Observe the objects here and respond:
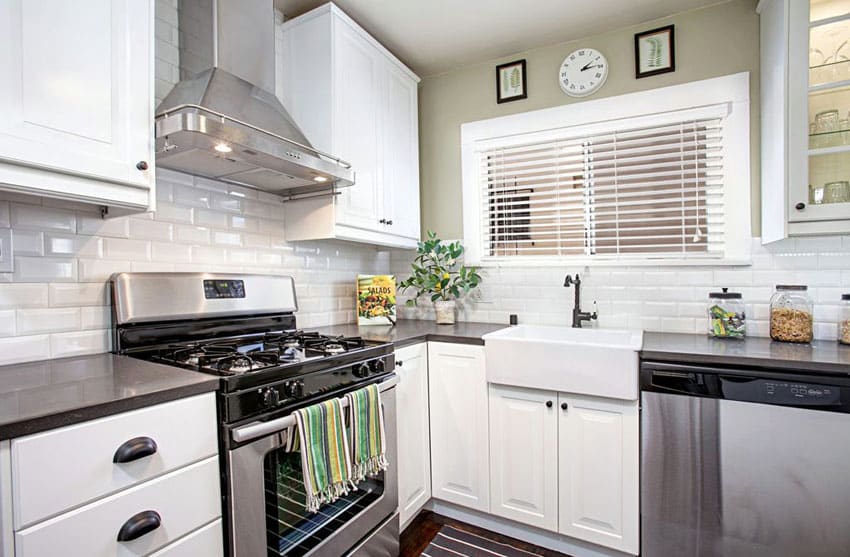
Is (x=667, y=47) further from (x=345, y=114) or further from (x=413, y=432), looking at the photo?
(x=413, y=432)

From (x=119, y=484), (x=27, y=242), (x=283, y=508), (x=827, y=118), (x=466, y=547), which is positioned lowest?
(x=466, y=547)

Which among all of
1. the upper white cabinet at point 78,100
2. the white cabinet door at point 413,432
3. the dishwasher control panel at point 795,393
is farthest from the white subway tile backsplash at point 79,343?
the dishwasher control panel at point 795,393

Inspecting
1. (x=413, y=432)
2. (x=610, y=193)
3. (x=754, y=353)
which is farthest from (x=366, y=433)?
(x=610, y=193)

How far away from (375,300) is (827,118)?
7.32 ft

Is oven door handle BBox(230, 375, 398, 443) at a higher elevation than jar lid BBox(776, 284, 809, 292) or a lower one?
lower

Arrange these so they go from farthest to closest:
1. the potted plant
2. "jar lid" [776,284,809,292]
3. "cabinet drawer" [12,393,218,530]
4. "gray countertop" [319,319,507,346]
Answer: the potted plant < "gray countertop" [319,319,507,346] < "jar lid" [776,284,809,292] < "cabinet drawer" [12,393,218,530]

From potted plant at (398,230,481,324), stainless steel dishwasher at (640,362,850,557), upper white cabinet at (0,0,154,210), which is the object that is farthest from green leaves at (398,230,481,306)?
upper white cabinet at (0,0,154,210)

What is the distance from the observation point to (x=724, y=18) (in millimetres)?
2062

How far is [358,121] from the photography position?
86.5 inches

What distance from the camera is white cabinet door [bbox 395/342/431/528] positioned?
1.93 meters

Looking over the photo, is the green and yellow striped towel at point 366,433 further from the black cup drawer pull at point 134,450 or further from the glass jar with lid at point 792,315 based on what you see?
the glass jar with lid at point 792,315

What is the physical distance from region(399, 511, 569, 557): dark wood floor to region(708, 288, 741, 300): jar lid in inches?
56.3

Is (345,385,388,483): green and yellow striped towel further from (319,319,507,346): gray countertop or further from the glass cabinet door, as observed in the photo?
the glass cabinet door

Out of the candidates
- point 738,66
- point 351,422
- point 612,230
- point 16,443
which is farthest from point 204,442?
point 738,66
